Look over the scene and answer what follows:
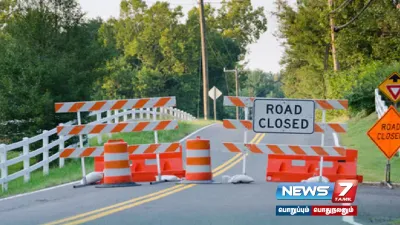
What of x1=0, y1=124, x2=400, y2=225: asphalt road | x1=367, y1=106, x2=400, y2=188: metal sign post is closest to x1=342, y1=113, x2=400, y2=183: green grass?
x1=367, y1=106, x2=400, y2=188: metal sign post

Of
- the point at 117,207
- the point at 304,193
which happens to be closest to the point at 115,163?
the point at 117,207

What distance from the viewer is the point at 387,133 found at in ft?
58.9

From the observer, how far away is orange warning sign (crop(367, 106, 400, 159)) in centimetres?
1784

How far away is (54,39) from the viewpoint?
30.5m

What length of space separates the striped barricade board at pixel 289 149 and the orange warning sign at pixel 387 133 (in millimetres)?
1325

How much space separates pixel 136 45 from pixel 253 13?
2024cm

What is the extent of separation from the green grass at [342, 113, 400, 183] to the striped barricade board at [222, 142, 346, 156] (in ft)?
9.26

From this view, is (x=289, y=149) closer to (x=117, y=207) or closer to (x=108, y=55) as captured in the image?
(x=117, y=207)

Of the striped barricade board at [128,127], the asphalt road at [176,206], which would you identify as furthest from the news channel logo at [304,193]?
→ the striped barricade board at [128,127]

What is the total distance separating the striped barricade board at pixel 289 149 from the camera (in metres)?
16.8

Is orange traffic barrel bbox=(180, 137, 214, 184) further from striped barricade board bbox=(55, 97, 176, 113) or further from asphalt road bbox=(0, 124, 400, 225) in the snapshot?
striped barricade board bbox=(55, 97, 176, 113)

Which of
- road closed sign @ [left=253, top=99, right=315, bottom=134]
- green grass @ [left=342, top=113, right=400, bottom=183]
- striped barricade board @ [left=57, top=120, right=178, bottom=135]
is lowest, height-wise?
green grass @ [left=342, top=113, right=400, bottom=183]

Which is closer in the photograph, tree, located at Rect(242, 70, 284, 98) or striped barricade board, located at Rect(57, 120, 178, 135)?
striped barricade board, located at Rect(57, 120, 178, 135)

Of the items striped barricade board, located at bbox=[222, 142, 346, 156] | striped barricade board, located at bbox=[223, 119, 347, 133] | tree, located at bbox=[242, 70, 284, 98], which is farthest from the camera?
tree, located at bbox=[242, 70, 284, 98]
